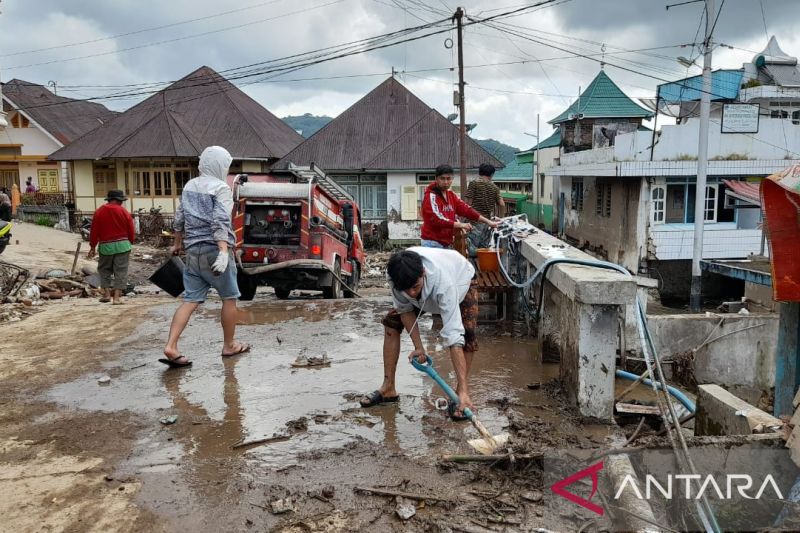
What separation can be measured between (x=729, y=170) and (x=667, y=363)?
615 inches

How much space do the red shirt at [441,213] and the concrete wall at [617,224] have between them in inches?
661

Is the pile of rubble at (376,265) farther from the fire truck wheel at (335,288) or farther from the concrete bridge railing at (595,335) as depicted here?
the concrete bridge railing at (595,335)

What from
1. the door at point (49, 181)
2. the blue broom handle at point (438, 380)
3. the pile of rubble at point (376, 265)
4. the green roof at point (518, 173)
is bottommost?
the pile of rubble at point (376, 265)

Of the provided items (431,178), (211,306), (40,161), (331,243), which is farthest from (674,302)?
(40,161)

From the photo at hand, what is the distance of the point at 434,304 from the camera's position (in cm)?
400

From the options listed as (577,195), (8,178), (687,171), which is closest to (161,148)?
(8,178)

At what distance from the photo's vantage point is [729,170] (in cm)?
2078

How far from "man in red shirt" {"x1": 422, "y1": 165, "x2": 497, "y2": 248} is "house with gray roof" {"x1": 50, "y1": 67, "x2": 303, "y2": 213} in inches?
948

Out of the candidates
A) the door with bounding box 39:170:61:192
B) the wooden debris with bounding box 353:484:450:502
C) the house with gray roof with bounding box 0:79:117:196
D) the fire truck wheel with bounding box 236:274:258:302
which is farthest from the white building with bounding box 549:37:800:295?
the door with bounding box 39:170:61:192

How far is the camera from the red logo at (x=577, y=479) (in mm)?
3057

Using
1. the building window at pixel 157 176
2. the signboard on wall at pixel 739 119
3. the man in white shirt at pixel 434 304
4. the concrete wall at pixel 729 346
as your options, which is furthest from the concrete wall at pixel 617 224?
the man in white shirt at pixel 434 304

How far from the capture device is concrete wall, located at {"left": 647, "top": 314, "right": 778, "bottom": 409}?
8195 mm

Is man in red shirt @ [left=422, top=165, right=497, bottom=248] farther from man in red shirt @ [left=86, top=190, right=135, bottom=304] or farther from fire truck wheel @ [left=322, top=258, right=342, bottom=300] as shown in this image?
man in red shirt @ [left=86, top=190, right=135, bottom=304]

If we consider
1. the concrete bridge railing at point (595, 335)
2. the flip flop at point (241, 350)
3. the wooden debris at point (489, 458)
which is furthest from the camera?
the flip flop at point (241, 350)
